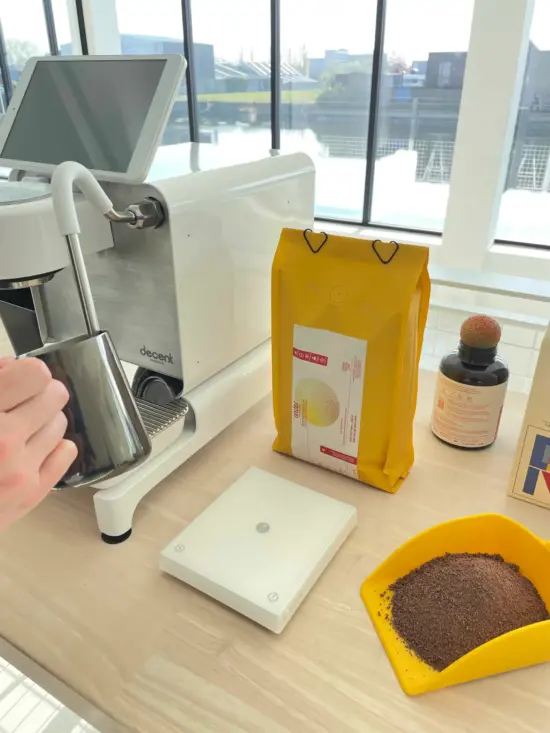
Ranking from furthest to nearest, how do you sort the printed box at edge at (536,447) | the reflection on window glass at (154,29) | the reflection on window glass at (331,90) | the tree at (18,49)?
the tree at (18,49) → the reflection on window glass at (154,29) → the reflection on window glass at (331,90) → the printed box at edge at (536,447)

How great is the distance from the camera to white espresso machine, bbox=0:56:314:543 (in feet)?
1.90

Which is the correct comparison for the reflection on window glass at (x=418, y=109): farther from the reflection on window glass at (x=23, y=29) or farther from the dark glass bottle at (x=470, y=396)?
the dark glass bottle at (x=470, y=396)

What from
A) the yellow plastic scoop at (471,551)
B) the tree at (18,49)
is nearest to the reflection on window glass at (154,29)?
the tree at (18,49)


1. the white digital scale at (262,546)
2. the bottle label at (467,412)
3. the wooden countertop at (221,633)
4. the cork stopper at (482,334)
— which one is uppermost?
the cork stopper at (482,334)

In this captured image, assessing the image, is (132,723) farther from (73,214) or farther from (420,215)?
(420,215)

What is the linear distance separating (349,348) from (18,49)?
3167 millimetres

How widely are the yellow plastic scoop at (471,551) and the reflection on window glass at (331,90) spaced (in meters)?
2.22

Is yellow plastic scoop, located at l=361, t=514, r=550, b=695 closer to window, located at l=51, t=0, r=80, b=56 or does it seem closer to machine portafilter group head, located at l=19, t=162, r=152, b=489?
machine portafilter group head, located at l=19, t=162, r=152, b=489

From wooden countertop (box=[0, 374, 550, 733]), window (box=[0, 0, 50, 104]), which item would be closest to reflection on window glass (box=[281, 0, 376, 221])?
window (box=[0, 0, 50, 104])

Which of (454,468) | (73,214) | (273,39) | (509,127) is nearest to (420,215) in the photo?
(509,127)

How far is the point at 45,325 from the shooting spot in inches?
28.9

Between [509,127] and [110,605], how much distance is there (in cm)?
202

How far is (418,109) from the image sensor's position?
8.86 ft

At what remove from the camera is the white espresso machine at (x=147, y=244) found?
58 cm
